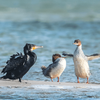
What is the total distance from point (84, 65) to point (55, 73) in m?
0.81

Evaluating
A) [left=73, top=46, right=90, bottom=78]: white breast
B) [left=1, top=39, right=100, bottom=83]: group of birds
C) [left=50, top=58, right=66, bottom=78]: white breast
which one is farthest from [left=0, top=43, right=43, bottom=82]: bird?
[left=73, top=46, right=90, bottom=78]: white breast

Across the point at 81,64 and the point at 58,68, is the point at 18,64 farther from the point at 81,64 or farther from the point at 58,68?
the point at 81,64

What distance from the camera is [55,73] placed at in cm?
852

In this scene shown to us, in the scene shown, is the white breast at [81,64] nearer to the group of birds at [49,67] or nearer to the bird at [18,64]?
the group of birds at [49,67]

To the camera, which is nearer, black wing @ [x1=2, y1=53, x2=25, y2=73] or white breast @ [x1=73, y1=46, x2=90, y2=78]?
black wing @ [x1=2, y1=53, x2=25, y2=73]

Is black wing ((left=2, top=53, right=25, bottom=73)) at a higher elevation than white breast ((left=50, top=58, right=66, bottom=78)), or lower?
higher

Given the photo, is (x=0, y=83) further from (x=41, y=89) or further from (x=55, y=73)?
(x=55, y=73)

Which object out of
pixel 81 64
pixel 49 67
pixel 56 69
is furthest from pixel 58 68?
pixel 81 64

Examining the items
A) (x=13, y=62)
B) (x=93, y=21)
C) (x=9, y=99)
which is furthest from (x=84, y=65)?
(x=93, y=21)

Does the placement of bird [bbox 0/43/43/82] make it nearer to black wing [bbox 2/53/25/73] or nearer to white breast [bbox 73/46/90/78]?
black wing [bbox 2/53/25/73]

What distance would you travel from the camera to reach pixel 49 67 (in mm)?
8711

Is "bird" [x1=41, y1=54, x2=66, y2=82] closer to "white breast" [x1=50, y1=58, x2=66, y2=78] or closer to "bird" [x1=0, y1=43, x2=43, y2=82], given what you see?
"white breast" [x1=50, y1=58, x2=66, y2=78]

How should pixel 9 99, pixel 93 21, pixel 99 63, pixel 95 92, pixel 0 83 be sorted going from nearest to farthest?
pixel 9 99 → pixel 95 92 → pixel 0 83 → pixel 99 63 → pixel 93 21

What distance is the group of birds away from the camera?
7676mm
